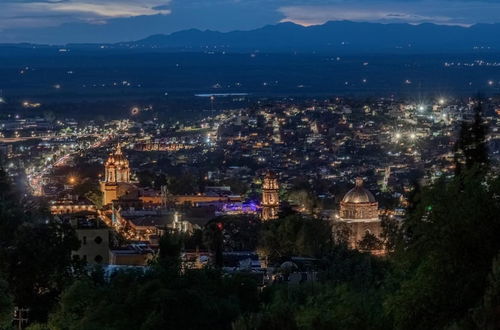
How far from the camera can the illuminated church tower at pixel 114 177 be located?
5284 cm

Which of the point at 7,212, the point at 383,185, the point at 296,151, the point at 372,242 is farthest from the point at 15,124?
the point at 7,212

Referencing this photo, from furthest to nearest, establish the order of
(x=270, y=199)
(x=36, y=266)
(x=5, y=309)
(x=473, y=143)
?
(x=270, y=199), (x=473, y=143), (x=36, y=266), (x=5, y=309)

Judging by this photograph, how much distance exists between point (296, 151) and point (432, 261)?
230 ft

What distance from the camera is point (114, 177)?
5447 cm

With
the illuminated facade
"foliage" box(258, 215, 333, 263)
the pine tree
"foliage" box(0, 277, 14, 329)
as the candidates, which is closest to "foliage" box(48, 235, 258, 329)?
"foliage" box(0, 277, 14, 329)

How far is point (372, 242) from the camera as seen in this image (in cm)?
3800

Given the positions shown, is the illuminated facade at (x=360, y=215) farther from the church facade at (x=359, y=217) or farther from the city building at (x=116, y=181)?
the city building at (x=116, y=181)

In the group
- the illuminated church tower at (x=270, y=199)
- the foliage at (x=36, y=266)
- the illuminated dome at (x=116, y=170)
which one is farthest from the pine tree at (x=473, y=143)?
the illuminated dome at (x=116, y=170)

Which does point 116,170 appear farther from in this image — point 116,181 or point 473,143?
point 473,143

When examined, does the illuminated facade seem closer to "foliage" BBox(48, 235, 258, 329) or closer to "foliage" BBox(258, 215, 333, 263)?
Result: "foliage" BBox(258, 215, 333, 263)

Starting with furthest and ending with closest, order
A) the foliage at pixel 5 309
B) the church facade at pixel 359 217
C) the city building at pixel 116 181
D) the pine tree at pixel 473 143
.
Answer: the city building at pixel 116 181
the church facade at pixel 359 217
the pine tree at pixel 473 143
the foliage at pixel 5 309

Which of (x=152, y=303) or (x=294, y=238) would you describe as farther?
(x=294, y=238)

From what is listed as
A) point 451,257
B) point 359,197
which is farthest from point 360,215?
point 451,257

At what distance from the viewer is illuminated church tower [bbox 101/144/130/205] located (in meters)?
52.8
